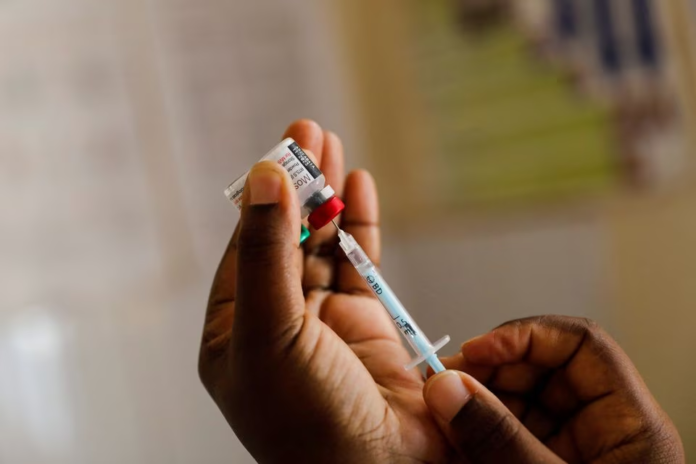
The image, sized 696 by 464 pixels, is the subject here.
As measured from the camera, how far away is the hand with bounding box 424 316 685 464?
56 centimetres

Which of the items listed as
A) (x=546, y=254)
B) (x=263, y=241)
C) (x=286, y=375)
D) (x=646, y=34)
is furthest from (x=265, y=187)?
(x=646, y=34)

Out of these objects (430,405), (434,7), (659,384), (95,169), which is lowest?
(659,384)

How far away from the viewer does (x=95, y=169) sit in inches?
54.7

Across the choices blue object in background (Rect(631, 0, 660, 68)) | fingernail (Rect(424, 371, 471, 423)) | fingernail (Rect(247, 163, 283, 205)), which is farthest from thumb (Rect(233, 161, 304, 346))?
blue object in background (Rect(631, 0, 660, 68))

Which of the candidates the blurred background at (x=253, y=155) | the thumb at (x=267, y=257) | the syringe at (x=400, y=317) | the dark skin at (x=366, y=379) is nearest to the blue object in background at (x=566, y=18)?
the blurred background at (x=253, y=155)

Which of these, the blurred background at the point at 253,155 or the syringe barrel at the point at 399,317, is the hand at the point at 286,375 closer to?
the syringe barrel at the point at 399,317

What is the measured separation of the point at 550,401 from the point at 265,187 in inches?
15.7

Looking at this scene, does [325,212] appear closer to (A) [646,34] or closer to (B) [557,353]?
(B) [557,353]

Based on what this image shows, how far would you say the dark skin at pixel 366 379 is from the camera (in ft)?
1.75

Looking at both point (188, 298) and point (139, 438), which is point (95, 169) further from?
point (139, 438)

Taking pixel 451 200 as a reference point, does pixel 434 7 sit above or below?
above

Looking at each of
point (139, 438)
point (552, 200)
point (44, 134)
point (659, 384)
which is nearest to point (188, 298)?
point (139, 438)

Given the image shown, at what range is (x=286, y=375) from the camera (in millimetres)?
544

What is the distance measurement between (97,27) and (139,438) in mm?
873
